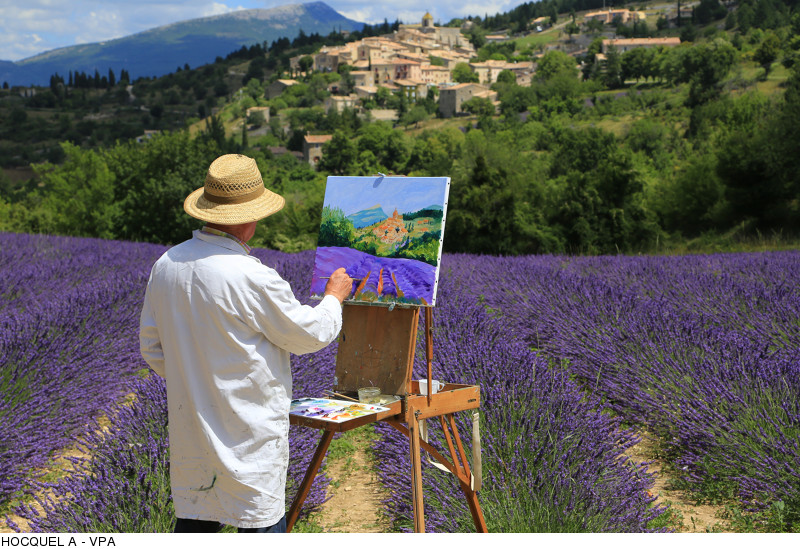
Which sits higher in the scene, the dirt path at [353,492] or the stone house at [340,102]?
the dirt path at [353,492]

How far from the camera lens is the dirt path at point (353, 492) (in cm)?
276

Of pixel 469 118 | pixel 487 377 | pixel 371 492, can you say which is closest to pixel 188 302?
pixel 371 492

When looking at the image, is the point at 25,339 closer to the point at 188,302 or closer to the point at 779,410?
the point at 188,302

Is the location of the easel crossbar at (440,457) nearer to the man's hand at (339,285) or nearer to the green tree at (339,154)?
the man's hand at (339,285)

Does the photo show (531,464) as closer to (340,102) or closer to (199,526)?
(199,526)

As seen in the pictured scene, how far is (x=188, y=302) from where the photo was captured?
1.75 meters

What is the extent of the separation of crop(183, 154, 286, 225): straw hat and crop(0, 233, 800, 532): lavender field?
1.16 metres

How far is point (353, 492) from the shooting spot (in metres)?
3.08

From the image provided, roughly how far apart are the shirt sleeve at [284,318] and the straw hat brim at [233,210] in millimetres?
155

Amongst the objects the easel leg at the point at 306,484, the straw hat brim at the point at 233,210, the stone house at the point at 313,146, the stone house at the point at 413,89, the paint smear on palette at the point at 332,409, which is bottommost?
the stone house at the point at 313,146

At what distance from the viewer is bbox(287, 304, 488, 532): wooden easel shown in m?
2.21

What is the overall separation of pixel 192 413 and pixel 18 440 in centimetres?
167

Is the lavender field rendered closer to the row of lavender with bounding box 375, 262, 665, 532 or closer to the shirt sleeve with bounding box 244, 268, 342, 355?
the row of lavender with bounding box 375, 262, 665, 532

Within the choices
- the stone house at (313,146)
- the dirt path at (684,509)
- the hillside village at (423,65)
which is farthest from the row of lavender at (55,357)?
the stone house at (313,146)
